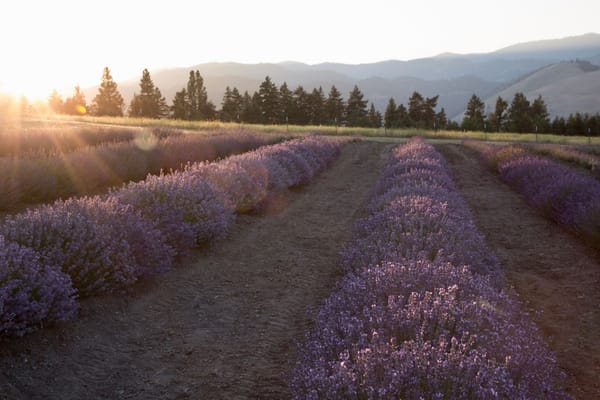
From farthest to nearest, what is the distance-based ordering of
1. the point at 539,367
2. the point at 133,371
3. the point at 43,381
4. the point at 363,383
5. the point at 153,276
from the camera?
the point at 153,276 → the point at 133,371 → the point at 43,381 → the point at 539,367 → the point at 363,383

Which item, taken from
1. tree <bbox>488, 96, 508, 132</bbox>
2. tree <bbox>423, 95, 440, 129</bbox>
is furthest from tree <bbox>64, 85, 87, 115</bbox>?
tree <bbox>488, 96, 508, 132</bbox>

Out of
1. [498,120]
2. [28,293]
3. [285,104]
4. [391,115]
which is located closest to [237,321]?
[28,293]

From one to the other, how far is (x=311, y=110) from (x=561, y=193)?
5776 centimetres

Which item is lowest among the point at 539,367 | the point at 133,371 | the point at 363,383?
the point at 133,371

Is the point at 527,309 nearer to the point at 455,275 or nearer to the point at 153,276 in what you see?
the point at 455,275

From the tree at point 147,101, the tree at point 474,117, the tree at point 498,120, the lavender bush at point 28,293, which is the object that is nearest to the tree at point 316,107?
the tree at point 474,117

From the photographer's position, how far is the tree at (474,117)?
59.4m

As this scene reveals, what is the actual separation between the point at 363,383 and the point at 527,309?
3097mm

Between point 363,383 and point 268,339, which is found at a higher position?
point 363,383

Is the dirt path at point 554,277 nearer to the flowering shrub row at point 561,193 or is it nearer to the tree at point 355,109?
the flowering shrub row at point 561,193

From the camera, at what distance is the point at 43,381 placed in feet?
10.6

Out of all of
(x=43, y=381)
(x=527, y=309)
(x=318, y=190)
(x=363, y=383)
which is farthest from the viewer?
(x=318, y=190)

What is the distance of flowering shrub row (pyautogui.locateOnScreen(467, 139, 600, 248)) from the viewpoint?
23.6 feet

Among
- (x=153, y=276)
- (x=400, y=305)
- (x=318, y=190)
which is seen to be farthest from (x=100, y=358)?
(x=318, y=190)
